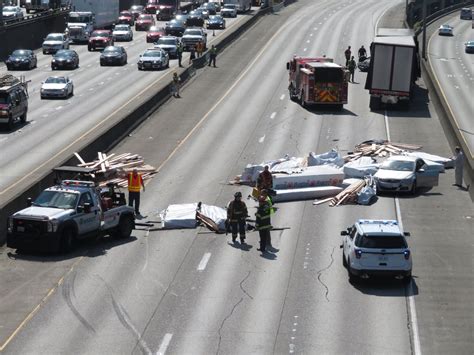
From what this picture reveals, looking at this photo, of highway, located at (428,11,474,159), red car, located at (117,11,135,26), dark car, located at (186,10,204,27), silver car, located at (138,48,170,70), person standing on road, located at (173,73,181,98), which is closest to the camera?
highway, located at (428,11,474,159)

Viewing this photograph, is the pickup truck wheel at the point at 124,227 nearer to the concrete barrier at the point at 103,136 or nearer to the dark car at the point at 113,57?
the concrete barrier at the point at 103,136

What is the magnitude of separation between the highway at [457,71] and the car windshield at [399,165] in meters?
3.71

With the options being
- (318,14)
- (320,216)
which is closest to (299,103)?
(320,216)

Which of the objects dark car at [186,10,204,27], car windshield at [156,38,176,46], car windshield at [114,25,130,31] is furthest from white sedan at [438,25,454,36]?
car windshield at [156,38,176,46]

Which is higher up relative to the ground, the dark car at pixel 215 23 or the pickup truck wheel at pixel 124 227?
the pickup truck wheel at pixel 124 227

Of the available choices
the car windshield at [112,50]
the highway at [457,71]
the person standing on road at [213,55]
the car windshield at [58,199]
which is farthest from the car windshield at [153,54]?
the car windshield at [58,199]

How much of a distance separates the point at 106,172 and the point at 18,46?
163 feet

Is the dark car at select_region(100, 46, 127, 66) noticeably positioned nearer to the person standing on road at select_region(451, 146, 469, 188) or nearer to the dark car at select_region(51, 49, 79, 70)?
the dark car at select_region(51, 49, 79, 70)

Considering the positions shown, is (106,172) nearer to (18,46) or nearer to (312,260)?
(312,260)

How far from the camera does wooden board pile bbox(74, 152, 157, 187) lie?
41.1 metres

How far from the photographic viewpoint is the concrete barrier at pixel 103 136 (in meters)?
33.2

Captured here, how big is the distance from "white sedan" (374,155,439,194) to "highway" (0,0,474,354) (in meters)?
0.51

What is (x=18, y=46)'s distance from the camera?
88.7m

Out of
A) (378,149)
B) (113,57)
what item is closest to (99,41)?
(113,57)
